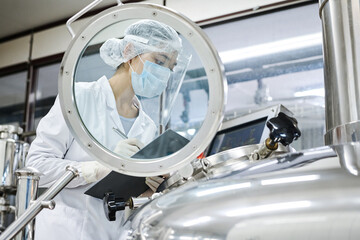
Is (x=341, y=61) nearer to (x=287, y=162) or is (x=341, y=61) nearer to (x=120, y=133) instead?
(x=287, y=162)

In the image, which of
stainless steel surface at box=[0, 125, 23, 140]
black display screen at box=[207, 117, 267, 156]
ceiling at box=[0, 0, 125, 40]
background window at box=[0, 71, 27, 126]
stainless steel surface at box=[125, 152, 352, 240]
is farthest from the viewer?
background window at box=[0, 71, 27, 126]

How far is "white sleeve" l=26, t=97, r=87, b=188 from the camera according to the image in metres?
1.43

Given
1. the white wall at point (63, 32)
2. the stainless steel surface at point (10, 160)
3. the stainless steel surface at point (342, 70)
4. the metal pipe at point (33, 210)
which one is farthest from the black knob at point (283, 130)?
the white wall at point (63, 32)

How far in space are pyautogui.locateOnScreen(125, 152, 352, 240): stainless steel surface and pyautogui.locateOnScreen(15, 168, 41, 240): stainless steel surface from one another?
1.32 feet

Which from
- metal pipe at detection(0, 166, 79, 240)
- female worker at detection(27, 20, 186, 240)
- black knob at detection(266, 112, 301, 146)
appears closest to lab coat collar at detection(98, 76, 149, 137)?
female worker at detection(27, 20, 186, 240)

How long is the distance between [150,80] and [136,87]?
0.03 meters

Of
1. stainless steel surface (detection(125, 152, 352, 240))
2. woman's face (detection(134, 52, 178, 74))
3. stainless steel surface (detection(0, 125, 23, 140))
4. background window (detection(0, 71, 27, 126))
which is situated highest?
background window (detection(0, 71, 27, 126))

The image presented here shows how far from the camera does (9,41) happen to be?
12.0 ft

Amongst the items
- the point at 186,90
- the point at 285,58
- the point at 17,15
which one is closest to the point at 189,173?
the point at 186,90

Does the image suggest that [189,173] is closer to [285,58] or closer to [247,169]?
[247,169]

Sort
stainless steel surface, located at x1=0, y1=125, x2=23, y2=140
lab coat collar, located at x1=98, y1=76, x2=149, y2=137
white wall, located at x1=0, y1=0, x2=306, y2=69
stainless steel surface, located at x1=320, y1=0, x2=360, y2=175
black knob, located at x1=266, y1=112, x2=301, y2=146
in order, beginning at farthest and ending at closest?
white wall, located at x1=0, y1=0, x2=306, y2=69
stainless steel surface, located at x1=0, y1=125, x2=23, y2=140
lab coat collar, located at x1=98, y1=76, x2=149, y2=137
black knob, located at x1=266, y1=112, x2=301, y2=146
stainless steel surface, located at x1=320, y1=0, x2=360, y2=175

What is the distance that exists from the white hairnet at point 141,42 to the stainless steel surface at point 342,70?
23 cm

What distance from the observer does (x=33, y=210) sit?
77cm

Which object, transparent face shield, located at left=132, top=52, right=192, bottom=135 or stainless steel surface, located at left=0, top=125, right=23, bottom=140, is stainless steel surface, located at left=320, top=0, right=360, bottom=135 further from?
stainless steel surface, located at left=0, top=125, right=23, bottom=140
